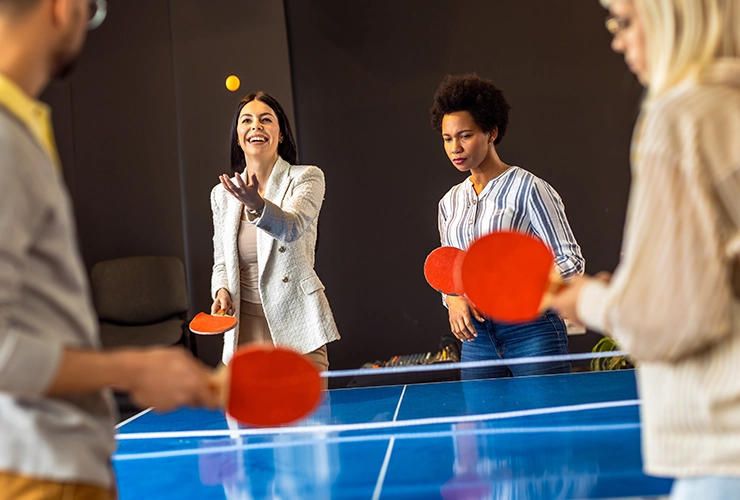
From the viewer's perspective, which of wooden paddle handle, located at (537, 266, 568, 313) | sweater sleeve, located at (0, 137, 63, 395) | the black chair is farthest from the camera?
the black chair

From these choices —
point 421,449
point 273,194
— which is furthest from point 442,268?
point 273,194

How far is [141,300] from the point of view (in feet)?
21.0

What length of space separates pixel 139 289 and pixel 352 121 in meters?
2.12

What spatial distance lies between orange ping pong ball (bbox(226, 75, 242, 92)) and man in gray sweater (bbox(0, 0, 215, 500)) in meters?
4.91

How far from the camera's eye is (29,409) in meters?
1.16

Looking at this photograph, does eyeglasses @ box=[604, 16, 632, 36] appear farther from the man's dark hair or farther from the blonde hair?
the man's dark hair

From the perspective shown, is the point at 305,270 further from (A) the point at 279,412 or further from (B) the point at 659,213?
(B) the point at 659,213

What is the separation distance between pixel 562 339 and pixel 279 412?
6.46ft

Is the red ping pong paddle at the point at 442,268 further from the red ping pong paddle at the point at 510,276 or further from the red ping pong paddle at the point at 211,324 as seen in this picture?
the red ping pong paddle at the point at 510,276

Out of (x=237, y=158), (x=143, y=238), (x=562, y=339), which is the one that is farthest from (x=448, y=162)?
(x=562, y=339)

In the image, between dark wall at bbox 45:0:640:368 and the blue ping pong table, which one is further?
dark wall at bbox 45:0:640:368

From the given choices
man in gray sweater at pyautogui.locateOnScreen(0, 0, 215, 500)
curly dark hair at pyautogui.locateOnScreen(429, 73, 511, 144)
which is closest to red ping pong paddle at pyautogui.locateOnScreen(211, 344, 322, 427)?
man in gray sweater at pyautogui.locateOnScreen(0, 0, 215, 500)

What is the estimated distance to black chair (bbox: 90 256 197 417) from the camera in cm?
627

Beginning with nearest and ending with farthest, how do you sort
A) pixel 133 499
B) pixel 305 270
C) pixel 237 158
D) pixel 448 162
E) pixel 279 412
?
pixel 279 412, pixel 133 499, pixel 305 270, pixel 237 158, pixel 448 162
